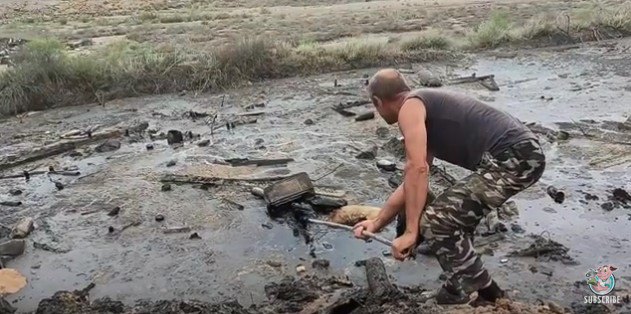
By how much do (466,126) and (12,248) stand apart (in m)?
5.09

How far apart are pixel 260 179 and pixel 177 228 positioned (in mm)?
1513

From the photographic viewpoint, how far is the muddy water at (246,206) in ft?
21.1

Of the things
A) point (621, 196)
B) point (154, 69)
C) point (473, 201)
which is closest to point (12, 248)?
point (473, 201)

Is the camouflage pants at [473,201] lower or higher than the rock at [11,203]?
higher

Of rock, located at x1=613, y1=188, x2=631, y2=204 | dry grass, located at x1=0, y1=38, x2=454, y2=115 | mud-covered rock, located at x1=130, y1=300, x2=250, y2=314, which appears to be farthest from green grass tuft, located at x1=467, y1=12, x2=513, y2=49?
mud-covered rock, located at x1=130, y1=300, x2=250, y2=314

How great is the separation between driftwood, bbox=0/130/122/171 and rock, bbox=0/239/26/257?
323cm

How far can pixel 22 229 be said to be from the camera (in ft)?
25.6

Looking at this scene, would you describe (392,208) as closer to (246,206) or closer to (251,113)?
(246,206)

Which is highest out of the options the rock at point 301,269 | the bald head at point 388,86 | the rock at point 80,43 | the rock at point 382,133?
the bald head at point 388,86

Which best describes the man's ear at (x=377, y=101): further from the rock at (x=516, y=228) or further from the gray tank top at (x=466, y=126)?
the rock at (x=516, y=228)

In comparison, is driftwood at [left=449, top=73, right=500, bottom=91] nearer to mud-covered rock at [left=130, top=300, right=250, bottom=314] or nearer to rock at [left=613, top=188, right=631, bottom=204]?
rock at [left=613, top=188, right=631, bottom=204]

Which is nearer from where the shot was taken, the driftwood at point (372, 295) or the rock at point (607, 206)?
the driftwood at point (372, 295)

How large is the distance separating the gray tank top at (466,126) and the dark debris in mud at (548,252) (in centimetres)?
228

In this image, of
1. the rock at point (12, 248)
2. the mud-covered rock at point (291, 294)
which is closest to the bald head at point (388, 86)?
the mud-covered rock at point (291, 294)
